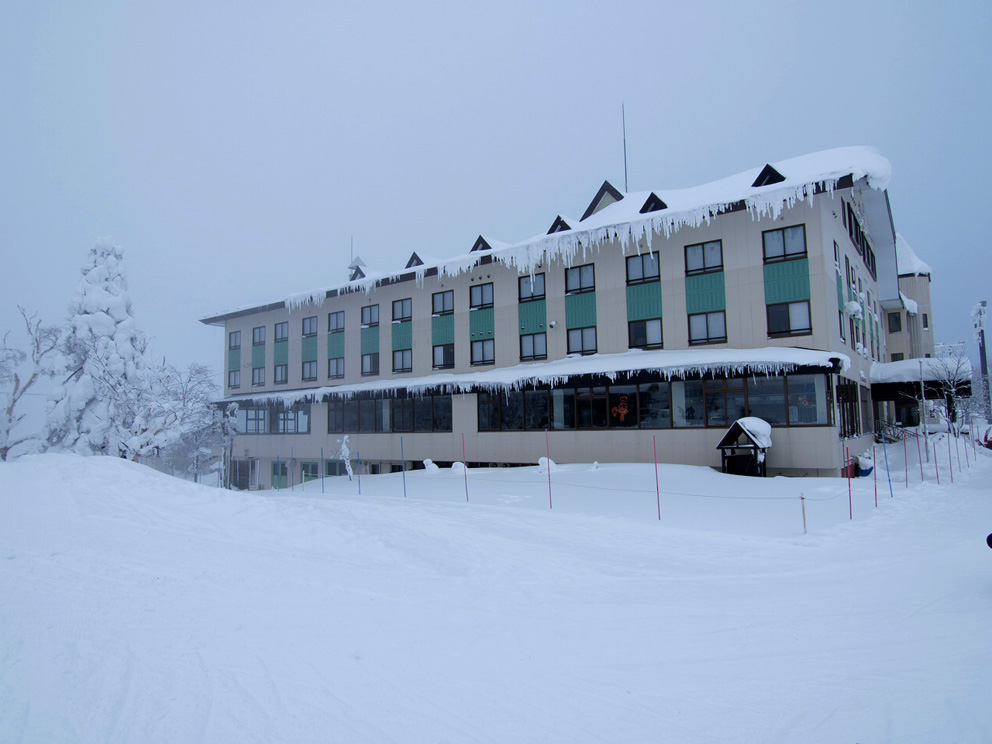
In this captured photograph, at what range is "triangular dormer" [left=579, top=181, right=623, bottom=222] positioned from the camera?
2623 cm

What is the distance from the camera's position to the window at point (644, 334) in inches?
875

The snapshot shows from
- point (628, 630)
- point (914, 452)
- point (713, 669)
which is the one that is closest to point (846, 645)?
point (713, 669)

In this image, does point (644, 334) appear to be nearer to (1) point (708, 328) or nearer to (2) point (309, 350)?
(1) point (708, 328)

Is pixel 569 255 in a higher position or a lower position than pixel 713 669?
higher

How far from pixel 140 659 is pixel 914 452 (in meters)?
31.3

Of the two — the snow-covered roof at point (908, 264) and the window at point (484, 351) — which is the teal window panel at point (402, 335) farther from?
the snow-covered roof at point (908, 264)

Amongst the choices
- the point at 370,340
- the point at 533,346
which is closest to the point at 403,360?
the point at 370,340

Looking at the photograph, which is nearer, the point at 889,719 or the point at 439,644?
the point at 889,719

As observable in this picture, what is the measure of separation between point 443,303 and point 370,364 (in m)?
5.53

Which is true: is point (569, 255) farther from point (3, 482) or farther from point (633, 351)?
point (3, 482)

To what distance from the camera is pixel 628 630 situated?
231 inches

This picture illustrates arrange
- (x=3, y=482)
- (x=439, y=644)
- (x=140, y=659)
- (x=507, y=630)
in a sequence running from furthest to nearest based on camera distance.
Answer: (x=3, y=482)
(x=507, y=630)
(x=439, y=644)
(x=140, y=659)

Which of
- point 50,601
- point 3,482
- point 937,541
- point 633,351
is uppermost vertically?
point 633,351

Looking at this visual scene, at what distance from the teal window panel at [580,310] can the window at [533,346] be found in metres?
1.31
